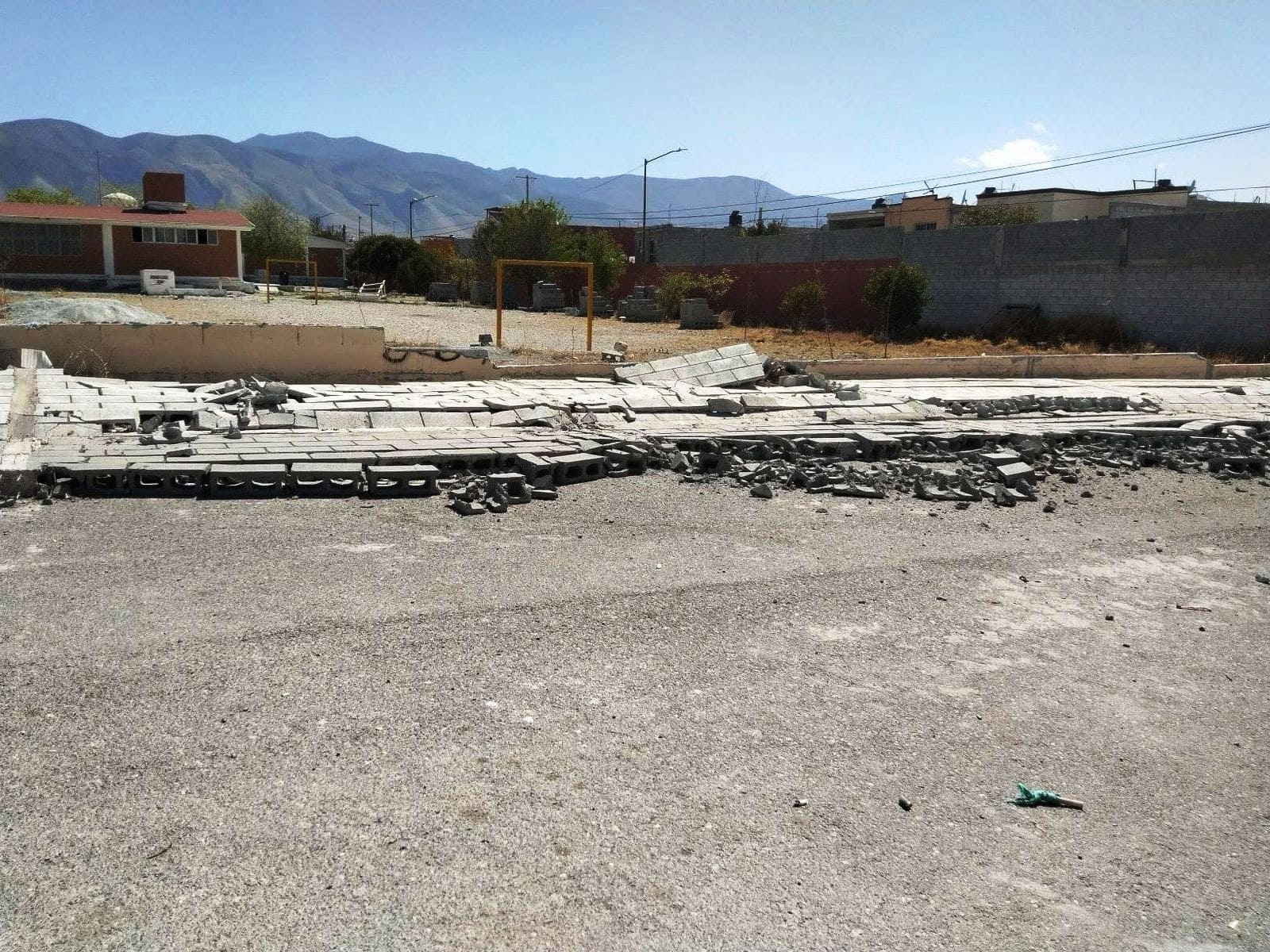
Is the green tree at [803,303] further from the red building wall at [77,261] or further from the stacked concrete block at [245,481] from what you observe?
the red building wall at [77,261]

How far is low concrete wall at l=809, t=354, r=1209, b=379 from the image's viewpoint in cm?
1783

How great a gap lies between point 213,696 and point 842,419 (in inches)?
382

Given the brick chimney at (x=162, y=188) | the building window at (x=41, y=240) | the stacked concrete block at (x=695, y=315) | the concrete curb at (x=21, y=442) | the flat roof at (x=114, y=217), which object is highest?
the brick chimney at (x=162, y=188)

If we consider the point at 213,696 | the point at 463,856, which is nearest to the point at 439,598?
the point at 213,696

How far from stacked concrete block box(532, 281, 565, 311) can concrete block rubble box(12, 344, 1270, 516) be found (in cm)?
2569

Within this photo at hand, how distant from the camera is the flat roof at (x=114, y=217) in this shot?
137ft

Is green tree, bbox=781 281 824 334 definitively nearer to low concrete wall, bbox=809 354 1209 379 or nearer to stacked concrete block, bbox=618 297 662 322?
stacked concrete block, bbox=618 297 662 322

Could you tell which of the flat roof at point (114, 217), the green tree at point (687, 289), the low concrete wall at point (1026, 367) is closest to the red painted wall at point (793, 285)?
the green tree at point (687, 289)

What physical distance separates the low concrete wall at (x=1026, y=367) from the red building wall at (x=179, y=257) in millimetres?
34257

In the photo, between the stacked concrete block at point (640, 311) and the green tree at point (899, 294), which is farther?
the stacked concrete block at point (640, 311)

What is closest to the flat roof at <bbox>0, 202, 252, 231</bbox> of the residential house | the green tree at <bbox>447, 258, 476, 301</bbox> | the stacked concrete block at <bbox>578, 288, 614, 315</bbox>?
the residential house

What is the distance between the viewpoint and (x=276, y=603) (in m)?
5.81

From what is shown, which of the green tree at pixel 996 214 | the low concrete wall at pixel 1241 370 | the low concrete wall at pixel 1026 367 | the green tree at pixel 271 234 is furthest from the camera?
the green tree at pixel 271 234

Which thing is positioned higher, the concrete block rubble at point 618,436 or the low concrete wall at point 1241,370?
the low concrete wall at point 1241,370
